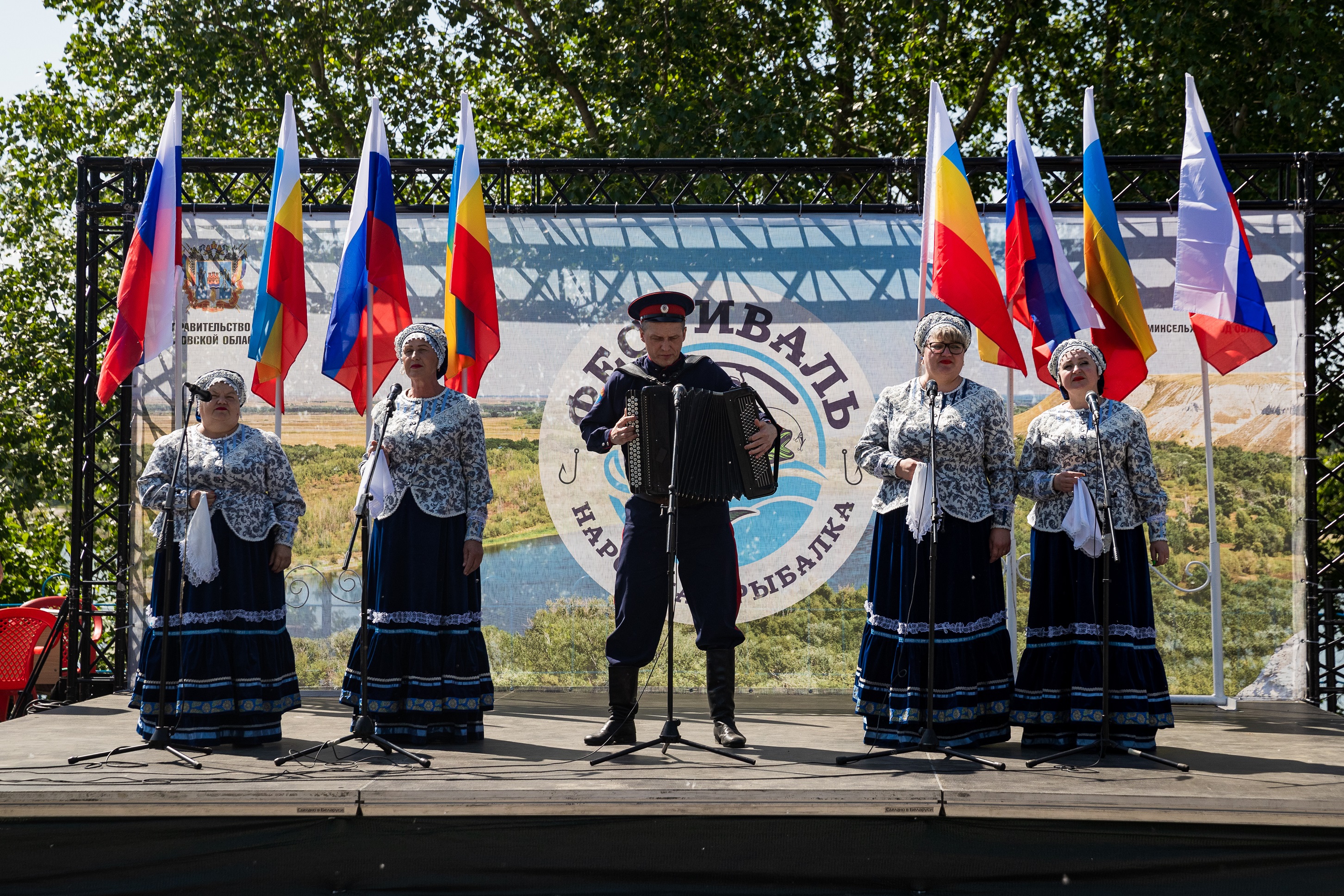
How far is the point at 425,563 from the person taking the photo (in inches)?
177

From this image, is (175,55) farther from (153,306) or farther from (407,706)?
(407,706)

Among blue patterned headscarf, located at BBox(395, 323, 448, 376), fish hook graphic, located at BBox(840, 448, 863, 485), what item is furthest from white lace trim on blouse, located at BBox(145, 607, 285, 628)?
fish hook graphic, located at BBox(840, 448, 863, 485)

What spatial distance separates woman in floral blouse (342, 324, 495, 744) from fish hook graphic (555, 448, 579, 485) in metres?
1.88

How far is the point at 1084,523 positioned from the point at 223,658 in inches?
130

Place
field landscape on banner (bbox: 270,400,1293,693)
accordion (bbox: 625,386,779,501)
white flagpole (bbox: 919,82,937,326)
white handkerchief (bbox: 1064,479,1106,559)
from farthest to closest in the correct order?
field landscape on banner (bbox: 270,400,1293,693)
white flagpole (bbox: 919,82,937,326)
white handkerchief (bbox: 1064,479,1106,559)
accordion (bbox: 625,386,779,501)

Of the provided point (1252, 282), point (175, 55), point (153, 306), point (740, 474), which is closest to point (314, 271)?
point (153, 306)

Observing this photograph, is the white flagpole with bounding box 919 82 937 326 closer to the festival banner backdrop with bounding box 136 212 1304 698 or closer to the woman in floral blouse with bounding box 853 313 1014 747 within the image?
the woman in floral blouse with bounding box 853 313 1014 747

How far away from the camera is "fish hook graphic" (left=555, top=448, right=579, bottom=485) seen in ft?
21.1

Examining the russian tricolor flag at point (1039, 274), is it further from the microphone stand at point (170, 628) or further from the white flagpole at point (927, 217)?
the microphone stand at point (170, 628)

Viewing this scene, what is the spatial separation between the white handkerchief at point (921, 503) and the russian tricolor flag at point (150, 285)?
3.63 meters

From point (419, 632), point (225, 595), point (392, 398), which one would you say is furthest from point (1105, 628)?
point (225, 595)

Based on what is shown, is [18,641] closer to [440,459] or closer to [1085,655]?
[440,459]

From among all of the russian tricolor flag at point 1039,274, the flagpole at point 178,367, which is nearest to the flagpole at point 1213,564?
the russian tricolor flag at point 1039,274

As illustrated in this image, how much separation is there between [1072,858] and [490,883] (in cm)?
177
